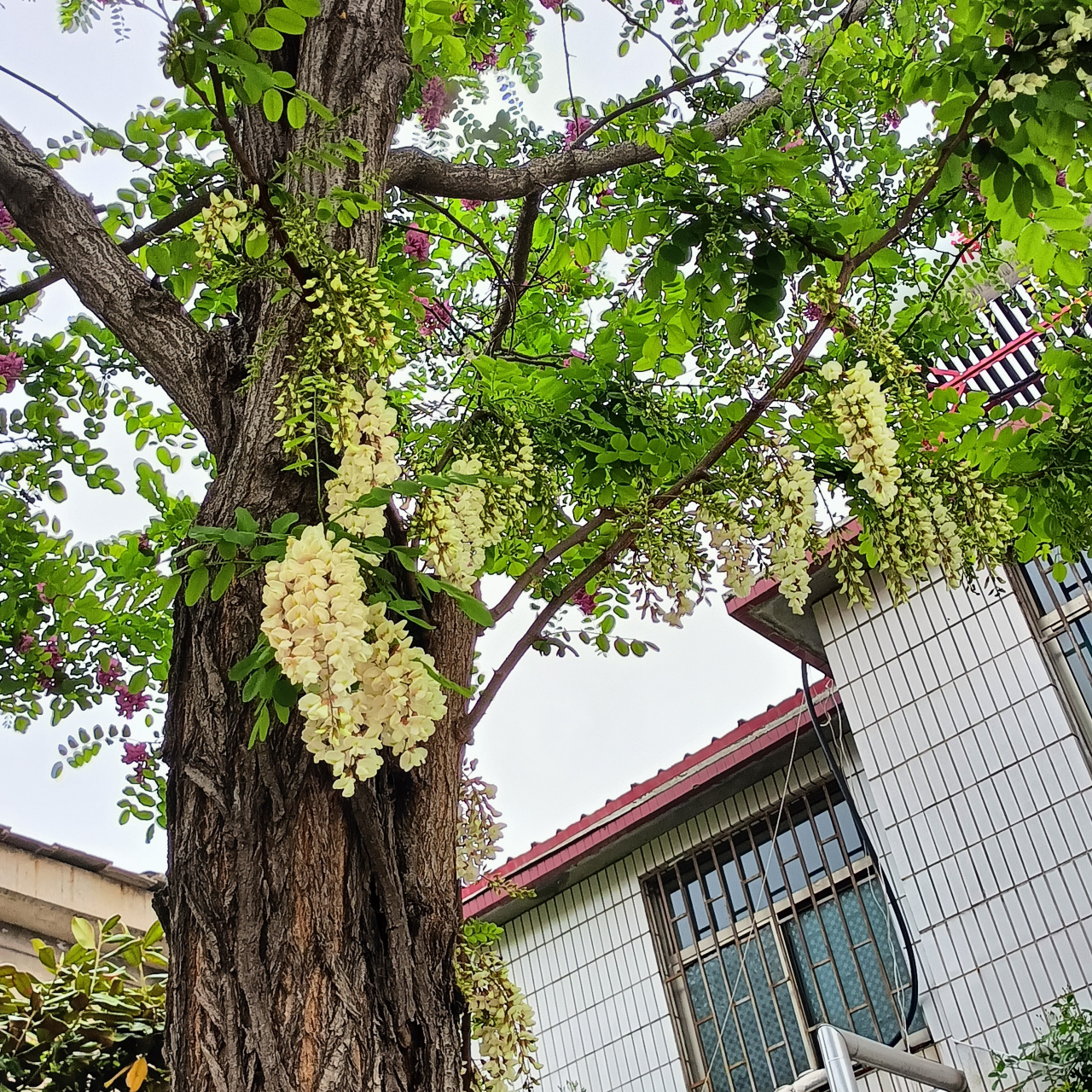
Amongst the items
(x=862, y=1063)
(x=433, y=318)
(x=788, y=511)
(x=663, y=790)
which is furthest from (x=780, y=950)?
(x=788, y=511)

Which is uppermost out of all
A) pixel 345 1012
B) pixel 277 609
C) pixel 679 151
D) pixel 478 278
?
pixel 478 278

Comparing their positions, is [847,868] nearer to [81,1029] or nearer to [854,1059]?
[854,1059]

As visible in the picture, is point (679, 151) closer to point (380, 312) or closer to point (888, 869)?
point (380, 312)

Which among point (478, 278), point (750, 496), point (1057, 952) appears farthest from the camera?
point (1057, 952)

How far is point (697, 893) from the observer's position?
7.68m

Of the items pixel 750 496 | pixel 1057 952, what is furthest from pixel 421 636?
pixel 1057 952

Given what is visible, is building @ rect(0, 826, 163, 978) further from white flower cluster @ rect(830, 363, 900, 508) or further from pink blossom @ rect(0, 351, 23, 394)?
white flower cluster @ rect(830, 363, 900, 508)

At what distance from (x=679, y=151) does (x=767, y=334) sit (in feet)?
1.62

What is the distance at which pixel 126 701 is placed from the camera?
418 cm

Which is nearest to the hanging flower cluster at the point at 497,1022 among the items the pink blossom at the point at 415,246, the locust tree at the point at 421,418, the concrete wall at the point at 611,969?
the locust tree at the point at 421,418

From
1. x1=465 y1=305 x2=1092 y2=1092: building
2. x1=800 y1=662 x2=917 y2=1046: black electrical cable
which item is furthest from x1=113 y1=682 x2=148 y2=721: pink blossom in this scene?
x1=800 y1=662 x2=917 y2=1046: black electrical cable

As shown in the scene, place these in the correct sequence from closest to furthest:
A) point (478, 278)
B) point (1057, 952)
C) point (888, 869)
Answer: point (478, 278)
point (1057, 952)
point (888, 869)

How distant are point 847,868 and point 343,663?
575cm

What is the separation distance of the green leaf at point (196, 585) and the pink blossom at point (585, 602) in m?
2.02
